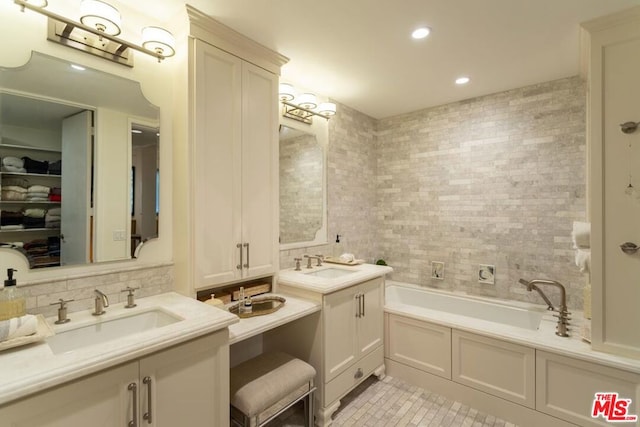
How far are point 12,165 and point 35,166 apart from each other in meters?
0.08

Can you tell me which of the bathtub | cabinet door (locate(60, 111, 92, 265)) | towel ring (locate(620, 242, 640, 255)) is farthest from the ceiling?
the bathtub

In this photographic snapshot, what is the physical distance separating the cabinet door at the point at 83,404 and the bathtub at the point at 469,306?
89.9 inches

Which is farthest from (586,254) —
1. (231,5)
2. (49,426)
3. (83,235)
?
(83,235)

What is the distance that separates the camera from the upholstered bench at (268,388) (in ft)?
5.16

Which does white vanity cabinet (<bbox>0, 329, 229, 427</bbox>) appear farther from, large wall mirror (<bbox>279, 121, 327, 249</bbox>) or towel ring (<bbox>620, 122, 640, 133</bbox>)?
towel ring (<bbox>620, 122, 640, 133</bbox>)

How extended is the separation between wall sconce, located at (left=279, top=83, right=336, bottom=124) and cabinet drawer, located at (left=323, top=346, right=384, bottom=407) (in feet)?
7.24

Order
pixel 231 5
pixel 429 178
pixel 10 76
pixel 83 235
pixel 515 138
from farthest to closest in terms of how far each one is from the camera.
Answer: pixel 429 178 → pixel 515 138 → pixel 231 5 → pixel 83 235 → pixel 10 76

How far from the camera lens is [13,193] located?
54.6 inches

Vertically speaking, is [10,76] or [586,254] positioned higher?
[10,76]

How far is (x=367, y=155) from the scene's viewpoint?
368 centimetres

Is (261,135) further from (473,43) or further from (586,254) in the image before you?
(586,254)

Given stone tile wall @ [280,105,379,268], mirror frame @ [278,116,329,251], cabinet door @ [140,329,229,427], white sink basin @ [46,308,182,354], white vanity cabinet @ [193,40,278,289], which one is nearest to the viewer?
cabinet door @ [140,329,229,427]

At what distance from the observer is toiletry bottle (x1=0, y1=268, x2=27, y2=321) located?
1.24m

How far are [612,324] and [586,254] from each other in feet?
1.44
